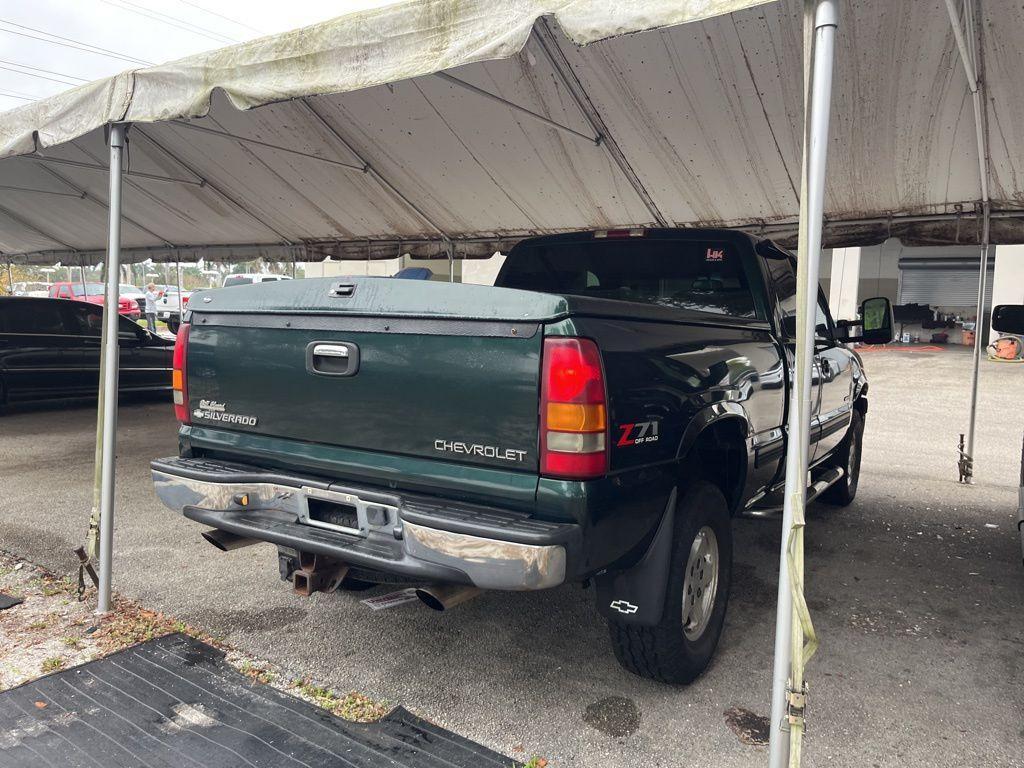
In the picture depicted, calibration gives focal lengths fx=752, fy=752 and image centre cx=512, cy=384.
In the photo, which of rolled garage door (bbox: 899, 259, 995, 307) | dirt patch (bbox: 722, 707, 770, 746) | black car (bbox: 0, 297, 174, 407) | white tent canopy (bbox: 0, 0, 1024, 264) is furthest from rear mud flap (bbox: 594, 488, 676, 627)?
rolled garage door (bbox: 899, 259, 995, 307)

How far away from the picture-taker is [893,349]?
2202 cm

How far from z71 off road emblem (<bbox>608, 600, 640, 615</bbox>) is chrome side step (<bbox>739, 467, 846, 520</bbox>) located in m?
1.10

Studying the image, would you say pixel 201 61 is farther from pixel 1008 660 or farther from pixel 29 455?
pixel 29 455

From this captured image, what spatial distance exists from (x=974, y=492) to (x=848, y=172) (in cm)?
323

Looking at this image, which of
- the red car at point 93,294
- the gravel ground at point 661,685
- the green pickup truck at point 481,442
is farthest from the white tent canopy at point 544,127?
the red car at point 93,294

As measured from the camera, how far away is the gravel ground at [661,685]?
279cm

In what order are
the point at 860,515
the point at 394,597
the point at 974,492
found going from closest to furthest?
the point at 394,597 < the point at 860,515 < the point at 974,492

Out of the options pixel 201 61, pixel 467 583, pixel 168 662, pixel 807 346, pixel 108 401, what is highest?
Answer: pixel 201 61

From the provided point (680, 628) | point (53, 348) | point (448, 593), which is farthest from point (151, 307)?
point (680, 628)

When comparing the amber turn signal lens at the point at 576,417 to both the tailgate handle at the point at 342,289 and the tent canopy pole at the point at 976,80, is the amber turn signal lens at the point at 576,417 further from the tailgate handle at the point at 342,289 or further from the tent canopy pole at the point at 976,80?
the tent canopy pole at the point at 976,80

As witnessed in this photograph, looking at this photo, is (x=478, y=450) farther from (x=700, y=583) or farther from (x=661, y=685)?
(x=661, y=685)

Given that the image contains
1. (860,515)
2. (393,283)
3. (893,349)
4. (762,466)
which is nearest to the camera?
(393,283)

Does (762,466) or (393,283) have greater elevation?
(393,283)

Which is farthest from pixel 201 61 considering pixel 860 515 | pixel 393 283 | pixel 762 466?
pixel 860 515
